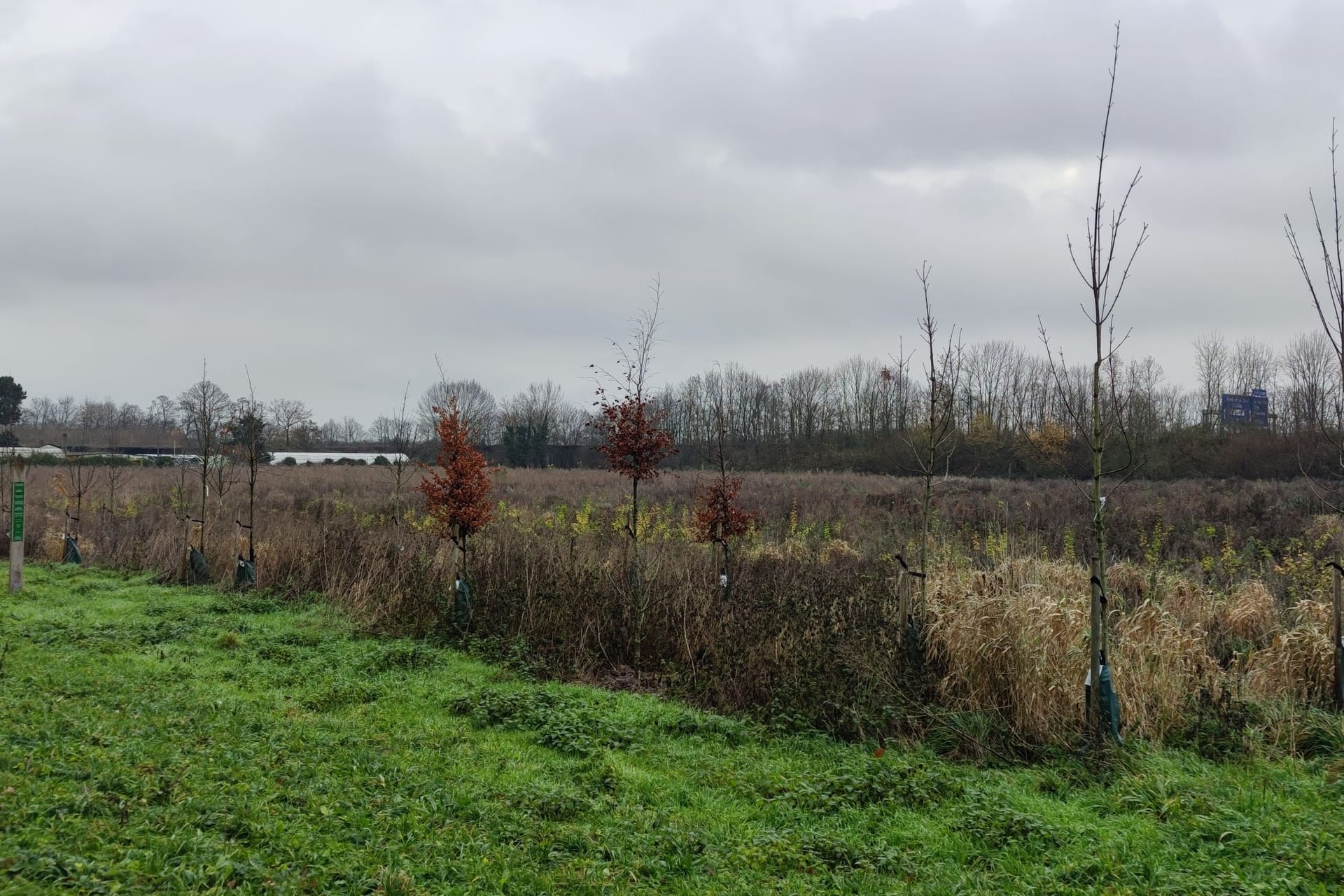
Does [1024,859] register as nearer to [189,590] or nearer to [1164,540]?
[189,590]

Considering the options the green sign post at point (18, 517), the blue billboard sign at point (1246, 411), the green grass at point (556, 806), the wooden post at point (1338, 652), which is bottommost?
the green grass at point (556, 806)

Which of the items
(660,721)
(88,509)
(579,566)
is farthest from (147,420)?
(660,721)

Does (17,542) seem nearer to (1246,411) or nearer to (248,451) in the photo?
(248,451)

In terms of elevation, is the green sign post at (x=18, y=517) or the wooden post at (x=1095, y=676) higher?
the green sign post at (x=18, y=517)

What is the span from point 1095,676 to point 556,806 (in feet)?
12.3

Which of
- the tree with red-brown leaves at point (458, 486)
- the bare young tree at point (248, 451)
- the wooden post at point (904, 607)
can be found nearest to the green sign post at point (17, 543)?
the bare young tree at point (248, 451)

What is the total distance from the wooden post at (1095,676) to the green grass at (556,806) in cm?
26

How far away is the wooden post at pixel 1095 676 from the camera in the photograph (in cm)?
555

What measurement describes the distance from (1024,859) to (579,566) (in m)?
7.36

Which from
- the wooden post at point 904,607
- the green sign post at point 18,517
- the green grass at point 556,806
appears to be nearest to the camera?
the green grass at point 556,806

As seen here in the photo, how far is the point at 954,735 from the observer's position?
20.4ft

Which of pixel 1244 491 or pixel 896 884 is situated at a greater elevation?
pixel 1244 491

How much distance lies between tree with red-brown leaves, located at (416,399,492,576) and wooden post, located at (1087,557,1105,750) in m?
7.24

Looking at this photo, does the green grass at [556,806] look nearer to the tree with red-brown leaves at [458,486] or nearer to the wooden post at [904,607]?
the wooden post at [904,607]
